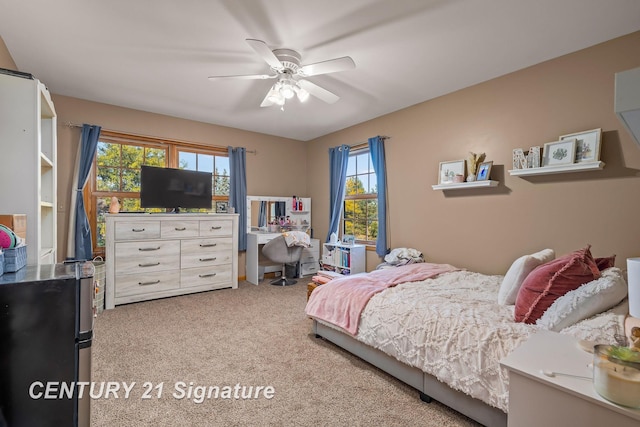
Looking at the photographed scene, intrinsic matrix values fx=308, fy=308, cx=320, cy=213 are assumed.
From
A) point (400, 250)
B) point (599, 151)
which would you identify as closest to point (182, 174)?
point (400, 250)

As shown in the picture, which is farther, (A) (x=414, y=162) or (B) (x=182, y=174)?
(B) (x=182, y=174)

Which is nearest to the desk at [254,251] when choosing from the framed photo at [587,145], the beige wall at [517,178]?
the beige wall at [517,178]

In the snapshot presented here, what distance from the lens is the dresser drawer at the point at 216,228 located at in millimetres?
4223

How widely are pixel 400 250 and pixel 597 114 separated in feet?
7.31

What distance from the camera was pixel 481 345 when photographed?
5.17 feet

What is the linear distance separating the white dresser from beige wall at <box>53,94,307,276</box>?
2.16ft

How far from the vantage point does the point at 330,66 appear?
94.8 inches

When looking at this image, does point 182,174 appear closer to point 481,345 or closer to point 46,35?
point 46,35

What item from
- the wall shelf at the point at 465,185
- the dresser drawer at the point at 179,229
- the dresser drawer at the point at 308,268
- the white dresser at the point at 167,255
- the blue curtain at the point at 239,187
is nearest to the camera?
the wall shelf at the point at 465,185

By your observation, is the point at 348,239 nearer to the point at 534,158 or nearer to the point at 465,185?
the point at 465,185

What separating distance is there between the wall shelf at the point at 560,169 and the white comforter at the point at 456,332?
1.11m

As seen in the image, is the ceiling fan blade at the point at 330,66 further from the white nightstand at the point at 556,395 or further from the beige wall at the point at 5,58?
the beige wall at the point at 5,58

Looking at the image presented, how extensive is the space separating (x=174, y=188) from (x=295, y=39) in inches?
105

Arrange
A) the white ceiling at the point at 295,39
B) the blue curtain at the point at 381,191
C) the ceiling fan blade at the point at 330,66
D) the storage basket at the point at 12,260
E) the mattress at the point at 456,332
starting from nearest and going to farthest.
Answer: the storage basket at the point at 12,260 → the mattress at the point at 456,332 → the white ceiling at the point at 295,39 → the ceiling fan blade at the point at 330,66 → the blue curtain at the point at 381,191
